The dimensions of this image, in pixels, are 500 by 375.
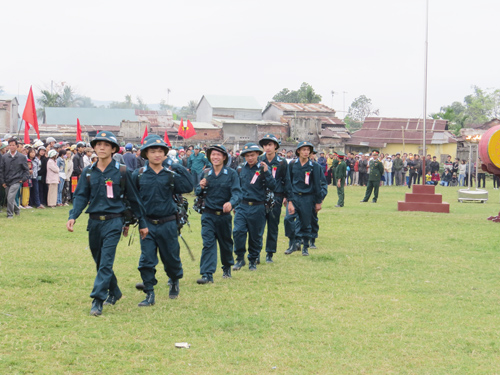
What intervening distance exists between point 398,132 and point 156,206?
180 feet

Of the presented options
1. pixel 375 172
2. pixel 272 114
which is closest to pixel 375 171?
pixel 375 172

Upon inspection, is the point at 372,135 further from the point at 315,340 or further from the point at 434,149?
the point at 315,340

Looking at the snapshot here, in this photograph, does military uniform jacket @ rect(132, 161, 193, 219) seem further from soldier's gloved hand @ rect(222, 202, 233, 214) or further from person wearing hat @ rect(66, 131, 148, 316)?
soldier's gloved hand @ rect(222, 202, 233, 214)

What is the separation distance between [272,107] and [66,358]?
215ft

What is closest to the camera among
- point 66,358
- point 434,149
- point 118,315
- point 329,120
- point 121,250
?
point 66,358

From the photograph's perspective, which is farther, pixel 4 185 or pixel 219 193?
pixel 4 185

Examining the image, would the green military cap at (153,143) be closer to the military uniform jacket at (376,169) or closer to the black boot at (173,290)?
the black boot at (173,290)

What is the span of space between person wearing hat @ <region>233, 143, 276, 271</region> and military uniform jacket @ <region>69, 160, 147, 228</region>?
3.03 meters

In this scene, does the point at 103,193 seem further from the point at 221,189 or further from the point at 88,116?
the point at 88,116

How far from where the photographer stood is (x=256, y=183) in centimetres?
1070

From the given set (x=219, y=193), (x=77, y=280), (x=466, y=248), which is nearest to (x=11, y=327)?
(x=77, y=280)

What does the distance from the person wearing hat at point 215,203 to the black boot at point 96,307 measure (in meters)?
2.20

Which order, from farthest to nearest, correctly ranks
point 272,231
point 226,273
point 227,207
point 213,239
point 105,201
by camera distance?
point 272,231 → point 226,273 → point 213,239 → point 227,207 → point 105,201

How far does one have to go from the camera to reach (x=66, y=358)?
5859mm
